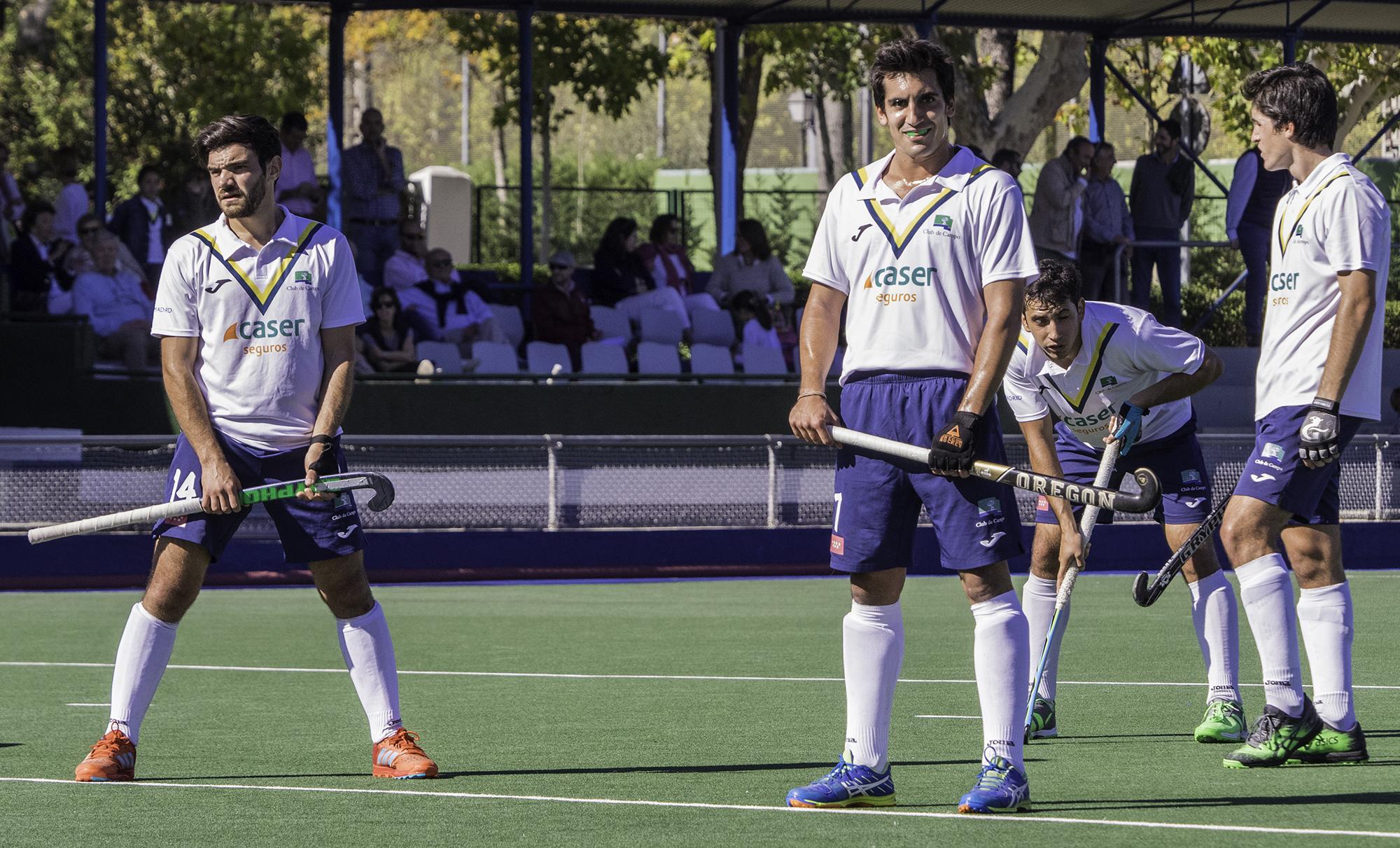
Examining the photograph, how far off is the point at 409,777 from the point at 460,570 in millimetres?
8770

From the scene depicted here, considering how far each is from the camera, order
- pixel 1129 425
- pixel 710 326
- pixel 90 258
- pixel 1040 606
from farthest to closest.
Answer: pixel 710 326 < pixel 90 258 < pixel 1040 606 < pixel 1129 425

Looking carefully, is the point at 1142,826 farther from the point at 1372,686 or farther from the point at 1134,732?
the point at 1372,686

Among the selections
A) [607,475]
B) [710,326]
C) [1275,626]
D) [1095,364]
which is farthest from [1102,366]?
[710,326]

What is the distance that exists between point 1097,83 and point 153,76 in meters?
27.4

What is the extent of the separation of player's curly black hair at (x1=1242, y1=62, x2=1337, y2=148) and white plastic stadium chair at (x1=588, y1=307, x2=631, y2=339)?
43.5 feet

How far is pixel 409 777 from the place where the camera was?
6.75 metres

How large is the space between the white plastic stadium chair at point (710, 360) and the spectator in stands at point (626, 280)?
2.51 feet

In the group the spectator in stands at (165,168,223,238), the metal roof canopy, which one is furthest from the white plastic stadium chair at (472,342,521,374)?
the spectator in stands at (165,168,223,238)

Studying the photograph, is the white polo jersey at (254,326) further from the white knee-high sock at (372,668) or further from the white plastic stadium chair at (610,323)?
the white plastic stadium chair at (610,323)

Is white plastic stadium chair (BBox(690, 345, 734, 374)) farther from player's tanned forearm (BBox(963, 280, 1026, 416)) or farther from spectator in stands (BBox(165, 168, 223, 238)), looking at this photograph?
player's tanned forearm (BBox(963, 280, 1026, 416))

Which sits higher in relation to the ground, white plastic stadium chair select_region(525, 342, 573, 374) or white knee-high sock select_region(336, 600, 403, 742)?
white plastic stadium chair select_region(525, 342, 573, 374)

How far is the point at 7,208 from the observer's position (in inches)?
752

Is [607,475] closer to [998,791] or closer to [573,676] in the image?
[573,676]

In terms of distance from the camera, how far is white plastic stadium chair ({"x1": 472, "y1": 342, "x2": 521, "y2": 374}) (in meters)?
18.7
